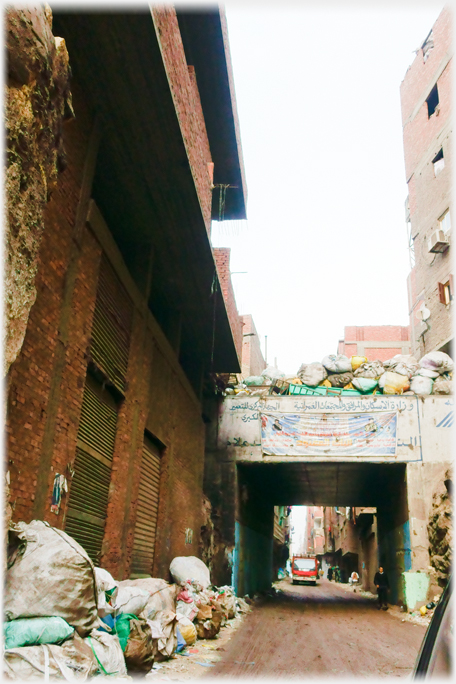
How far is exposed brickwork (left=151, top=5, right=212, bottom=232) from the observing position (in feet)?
21.9

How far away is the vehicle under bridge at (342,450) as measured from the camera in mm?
15320

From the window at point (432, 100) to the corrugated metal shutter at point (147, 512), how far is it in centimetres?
2164

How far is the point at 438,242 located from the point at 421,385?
754cm

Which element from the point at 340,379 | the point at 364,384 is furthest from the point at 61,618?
the point at 340,379

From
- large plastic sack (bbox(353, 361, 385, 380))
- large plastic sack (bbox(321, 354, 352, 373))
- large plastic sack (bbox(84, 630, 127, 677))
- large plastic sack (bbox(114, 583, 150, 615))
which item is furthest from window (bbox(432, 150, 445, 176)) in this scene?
large plastic sack (bbox(84, 630, 127, 677))

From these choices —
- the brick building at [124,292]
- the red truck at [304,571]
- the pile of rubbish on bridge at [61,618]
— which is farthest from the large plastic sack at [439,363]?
the red truck at [304,571]

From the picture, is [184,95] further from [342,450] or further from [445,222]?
[445,222]

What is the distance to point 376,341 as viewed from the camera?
4403 centimetres

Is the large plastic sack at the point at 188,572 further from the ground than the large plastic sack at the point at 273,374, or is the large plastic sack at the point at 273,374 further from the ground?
the large plastic sack at the point at 273,374

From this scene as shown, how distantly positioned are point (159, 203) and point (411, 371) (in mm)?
11519

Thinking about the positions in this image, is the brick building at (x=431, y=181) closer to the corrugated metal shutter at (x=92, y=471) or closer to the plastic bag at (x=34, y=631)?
the corrugated metal shutter at (x=92, y=471)

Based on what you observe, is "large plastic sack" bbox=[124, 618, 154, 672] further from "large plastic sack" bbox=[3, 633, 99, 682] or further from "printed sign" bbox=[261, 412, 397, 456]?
"printed sign" bbox=[261, 412, 397, 456]

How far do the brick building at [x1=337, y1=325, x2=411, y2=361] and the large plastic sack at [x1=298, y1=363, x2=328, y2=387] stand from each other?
2630 cm

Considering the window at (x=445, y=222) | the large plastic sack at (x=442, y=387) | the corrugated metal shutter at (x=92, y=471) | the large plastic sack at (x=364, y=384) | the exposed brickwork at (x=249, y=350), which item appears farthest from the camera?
the exposed brickwork at (x=249, y=350)
